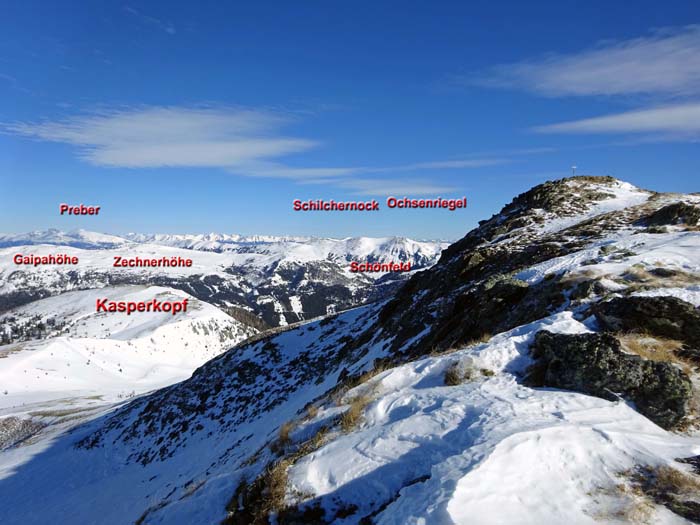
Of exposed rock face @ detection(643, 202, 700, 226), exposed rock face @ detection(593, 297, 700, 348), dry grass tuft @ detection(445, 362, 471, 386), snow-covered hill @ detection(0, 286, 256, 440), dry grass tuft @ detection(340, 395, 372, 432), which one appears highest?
exposed rock face @ detection(643, 202, 700, 226)

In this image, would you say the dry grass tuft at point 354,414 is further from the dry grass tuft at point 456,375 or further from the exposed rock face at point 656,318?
the exposed rock face at point 656,318

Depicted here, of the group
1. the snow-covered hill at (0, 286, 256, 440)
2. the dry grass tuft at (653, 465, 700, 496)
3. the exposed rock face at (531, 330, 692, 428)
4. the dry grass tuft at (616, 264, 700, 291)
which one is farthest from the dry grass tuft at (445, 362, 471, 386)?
the snow-covered hill at (0, 286, 256, 440)

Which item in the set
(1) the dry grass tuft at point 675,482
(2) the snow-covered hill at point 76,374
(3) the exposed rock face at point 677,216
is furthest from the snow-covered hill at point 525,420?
(2) the snow-covered hill at point 76,374

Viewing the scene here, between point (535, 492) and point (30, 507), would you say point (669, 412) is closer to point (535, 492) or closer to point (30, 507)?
point (535, 492)

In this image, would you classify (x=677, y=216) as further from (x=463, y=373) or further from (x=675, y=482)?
(x=675, y=482)

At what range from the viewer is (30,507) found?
35000 mm

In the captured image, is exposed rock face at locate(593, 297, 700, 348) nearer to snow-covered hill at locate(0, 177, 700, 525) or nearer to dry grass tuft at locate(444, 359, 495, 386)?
snow-covered hill at locate(0, 177, 700, 525)

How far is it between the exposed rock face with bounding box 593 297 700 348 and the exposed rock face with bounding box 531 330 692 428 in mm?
2062

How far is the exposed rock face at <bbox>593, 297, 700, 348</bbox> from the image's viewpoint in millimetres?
10969

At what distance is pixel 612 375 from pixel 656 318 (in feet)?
12.1

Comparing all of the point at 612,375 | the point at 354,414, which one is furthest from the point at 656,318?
the point at 354,414

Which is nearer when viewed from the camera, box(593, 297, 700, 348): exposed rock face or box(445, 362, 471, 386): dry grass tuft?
box(445, 362, 471, 386): dry grass tuft

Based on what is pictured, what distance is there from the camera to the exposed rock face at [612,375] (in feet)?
27.9

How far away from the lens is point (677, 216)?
24.6m
